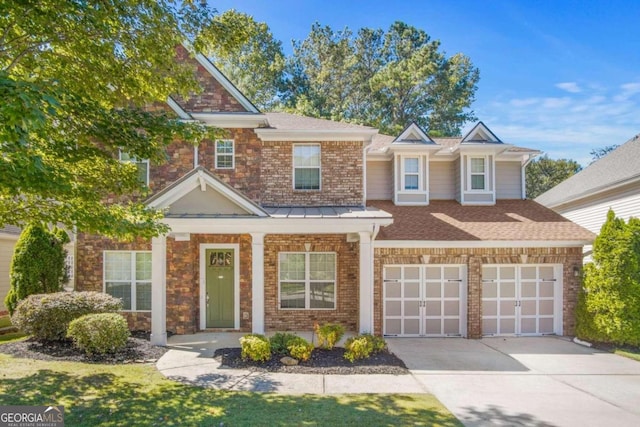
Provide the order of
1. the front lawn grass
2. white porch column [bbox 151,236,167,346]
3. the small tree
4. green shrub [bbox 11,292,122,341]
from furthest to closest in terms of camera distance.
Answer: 1. the small tree
2. white porch column [bbox 151,236,167,346]
3. green shrub [bbox 11,292,122,341]
4. the front lawn grass

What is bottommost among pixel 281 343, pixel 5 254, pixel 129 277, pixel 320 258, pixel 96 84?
pixel 281 343

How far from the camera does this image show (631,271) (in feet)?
31.8

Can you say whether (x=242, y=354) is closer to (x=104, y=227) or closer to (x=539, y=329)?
(x=104, y=227)

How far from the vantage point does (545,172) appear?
34500mm

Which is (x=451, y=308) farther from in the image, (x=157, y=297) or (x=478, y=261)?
(x=157, y=297)

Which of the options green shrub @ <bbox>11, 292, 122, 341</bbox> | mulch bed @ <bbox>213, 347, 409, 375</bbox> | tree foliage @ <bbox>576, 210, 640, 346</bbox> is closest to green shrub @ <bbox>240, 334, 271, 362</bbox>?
mulch bed @ <bbox>213, 347, 409, 375</bbox>

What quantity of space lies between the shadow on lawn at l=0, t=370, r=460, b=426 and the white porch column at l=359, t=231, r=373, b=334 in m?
3.30

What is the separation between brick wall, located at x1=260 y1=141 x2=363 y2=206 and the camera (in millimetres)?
11875

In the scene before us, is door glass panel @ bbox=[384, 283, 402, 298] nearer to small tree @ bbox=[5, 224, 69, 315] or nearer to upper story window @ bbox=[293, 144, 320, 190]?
upper story window @ bbox=[293, 144, 320, 190]

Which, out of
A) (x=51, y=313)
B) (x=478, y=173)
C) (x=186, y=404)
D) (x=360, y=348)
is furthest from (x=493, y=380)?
(x=51, y=313)

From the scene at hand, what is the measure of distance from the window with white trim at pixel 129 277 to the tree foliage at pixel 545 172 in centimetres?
3312

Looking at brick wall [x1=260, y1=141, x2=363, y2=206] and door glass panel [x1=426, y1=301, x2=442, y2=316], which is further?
brick wall [x1=260, y1=141, x2=363, y2=206]

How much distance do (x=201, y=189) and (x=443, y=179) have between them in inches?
348

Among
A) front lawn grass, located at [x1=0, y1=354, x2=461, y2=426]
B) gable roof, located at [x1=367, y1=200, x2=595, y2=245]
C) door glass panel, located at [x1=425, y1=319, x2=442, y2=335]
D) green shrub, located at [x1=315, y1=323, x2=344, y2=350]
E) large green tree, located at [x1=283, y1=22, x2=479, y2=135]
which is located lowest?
door glass panel, located at [x1=425, y1=319, x2=442, y2=335]
